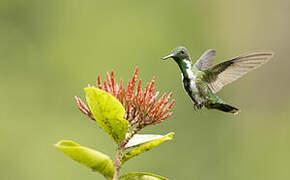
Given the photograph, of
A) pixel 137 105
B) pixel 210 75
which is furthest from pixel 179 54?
pixel 137 105

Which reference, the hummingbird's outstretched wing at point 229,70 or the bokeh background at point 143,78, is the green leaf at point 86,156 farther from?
the bokeh background at point 143,78

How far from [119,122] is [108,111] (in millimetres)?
52

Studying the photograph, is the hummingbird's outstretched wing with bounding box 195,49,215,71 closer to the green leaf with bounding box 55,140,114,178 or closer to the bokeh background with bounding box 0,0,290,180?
the green leaf with bounding box 55,140,114,178

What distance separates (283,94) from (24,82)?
13.8 feet

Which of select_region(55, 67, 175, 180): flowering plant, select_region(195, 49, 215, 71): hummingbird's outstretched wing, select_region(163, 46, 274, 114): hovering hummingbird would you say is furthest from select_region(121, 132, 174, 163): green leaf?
select_region(195, 49, 215, 71): hummingbird's outstretched wing

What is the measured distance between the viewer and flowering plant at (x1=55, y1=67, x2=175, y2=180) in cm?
167

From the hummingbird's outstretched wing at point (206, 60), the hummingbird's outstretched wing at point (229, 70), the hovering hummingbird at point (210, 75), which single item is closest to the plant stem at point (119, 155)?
the hovering hummingbird at point (210, 75)

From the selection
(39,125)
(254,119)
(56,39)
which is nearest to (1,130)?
(39,125)

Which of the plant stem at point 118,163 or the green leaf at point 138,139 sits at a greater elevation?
the green leaf at point 138,139

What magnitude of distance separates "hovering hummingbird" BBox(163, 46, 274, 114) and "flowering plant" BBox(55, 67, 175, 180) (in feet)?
2.22

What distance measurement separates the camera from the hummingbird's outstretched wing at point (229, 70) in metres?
2.61

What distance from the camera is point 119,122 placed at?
1.74 meters

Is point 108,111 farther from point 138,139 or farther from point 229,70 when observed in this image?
point 229,70

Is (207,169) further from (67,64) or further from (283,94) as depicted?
(67,64)
